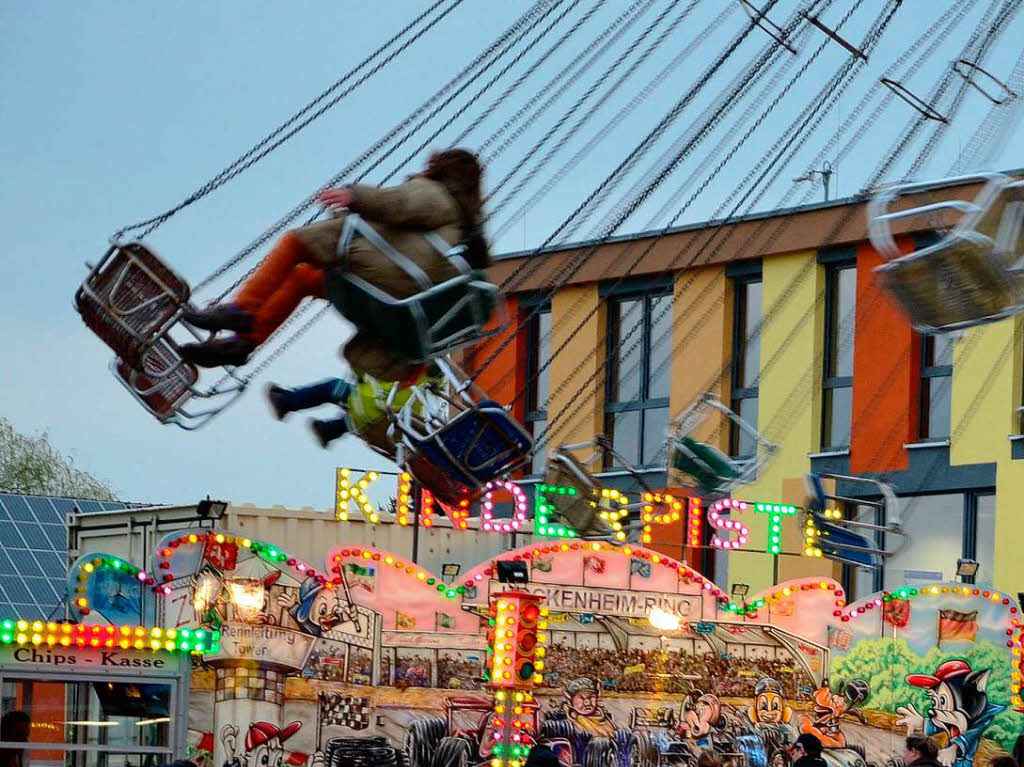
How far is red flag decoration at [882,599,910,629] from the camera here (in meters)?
22.6

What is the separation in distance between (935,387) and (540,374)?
257 inches

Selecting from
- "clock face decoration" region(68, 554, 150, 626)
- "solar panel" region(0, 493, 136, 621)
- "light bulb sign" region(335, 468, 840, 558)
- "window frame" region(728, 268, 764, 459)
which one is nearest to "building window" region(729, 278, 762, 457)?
"window frame" region(728, 268, 764, 459)

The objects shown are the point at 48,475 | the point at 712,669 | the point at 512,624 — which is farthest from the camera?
the point at 48,475

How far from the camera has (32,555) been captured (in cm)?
2523

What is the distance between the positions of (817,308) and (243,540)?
40.8 feet

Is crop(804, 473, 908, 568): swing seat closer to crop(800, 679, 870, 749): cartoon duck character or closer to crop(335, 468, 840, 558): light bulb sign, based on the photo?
crop(335, 468, 840, 558): light bulb sign

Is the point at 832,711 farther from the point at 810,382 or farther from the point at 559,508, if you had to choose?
the point at 810,382

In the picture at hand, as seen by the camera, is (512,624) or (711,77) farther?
(512,624)

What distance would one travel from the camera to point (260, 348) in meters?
12.1

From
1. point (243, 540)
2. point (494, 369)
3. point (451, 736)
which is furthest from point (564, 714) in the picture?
point (494, 369)

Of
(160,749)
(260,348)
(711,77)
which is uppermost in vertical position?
(711,77)

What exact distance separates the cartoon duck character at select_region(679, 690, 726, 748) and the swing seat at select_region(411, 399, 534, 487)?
743 centimetres

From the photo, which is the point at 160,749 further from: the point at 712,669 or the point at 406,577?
the point at 712,669

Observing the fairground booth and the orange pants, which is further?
the fairground booth
